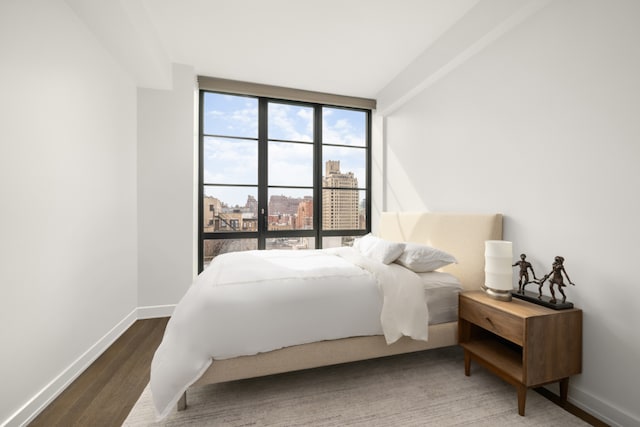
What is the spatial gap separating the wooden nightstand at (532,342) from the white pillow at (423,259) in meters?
0.40

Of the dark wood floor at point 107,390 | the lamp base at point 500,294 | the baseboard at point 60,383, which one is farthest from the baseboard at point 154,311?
the lamp base at point 500,294

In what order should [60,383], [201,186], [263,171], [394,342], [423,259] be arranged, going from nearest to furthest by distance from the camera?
[60,383]
[394,342]
[423,259]
[201,186]
[263,171]

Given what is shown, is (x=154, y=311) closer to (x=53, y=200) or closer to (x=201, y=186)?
(x=201, y=186)

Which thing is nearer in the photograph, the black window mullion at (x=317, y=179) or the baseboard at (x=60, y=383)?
the baseboard at (x=60, y=383)

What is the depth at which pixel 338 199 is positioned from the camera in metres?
4.15

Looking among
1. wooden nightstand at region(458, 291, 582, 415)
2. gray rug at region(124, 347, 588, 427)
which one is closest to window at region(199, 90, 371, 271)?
gray rug at region(124, 347, 588, 427)

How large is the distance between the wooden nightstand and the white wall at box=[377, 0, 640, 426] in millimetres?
124

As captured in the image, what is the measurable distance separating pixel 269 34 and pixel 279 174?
5.62 feet

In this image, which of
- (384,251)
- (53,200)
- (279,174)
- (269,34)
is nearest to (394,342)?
(384,251)

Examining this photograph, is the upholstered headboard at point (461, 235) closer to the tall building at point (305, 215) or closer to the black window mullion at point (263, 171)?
the tall building at point (305, 215)

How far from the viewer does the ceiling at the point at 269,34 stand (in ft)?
7.22

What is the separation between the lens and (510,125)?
2.08 meters

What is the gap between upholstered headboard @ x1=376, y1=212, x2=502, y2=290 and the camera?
7.03 feet

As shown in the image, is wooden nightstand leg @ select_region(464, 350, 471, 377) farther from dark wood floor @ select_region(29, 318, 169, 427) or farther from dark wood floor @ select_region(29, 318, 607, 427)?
dark wood floor @ select_region(29, 318, 169, 427)
